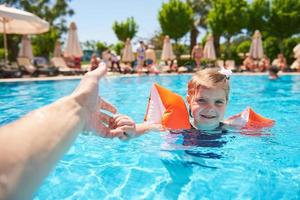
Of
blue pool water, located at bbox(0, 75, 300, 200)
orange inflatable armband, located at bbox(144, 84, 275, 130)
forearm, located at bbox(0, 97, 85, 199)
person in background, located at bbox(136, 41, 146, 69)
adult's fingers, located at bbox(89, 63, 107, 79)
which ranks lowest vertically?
blue pool water, located at bbox(0, 75, 300, 200)

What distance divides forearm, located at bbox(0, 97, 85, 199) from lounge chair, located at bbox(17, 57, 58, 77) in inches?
596

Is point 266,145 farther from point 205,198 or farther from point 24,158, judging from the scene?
point 24,158

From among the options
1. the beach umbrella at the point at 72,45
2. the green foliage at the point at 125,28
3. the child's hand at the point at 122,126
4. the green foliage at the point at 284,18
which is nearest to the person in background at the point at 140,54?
the beach umbrella at the point at 72,45

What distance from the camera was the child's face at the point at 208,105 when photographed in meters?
2.98

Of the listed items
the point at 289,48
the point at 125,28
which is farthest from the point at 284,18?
the point at 125,28

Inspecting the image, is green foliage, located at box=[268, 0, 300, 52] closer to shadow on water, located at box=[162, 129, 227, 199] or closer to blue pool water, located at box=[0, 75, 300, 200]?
blue pool water, located at box=[0, 75, 300, 200]

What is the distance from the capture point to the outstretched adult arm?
0.82m

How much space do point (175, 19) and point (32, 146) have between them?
33065 mm

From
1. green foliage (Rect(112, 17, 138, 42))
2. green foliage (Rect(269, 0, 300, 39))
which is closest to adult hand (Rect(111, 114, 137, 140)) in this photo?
green foliage (Rect(269, 0, 300, 39))

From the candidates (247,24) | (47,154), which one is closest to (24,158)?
(47,154)

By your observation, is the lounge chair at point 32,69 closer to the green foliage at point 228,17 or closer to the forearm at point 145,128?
the forearm at point 145,128

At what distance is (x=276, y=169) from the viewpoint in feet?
8.84

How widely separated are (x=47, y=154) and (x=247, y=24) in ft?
104

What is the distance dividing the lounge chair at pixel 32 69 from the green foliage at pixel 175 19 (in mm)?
18354
